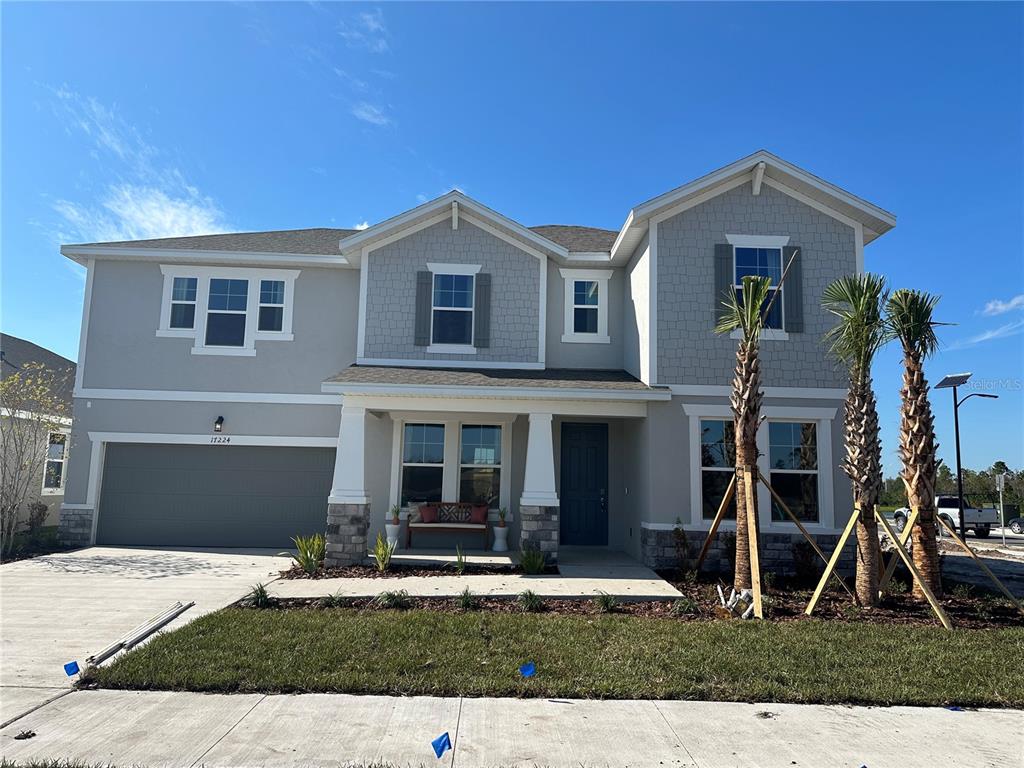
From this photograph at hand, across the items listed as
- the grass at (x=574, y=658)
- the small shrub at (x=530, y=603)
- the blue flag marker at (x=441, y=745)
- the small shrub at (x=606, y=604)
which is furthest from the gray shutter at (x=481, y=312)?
the blue flag marker at (x=441, y=745)

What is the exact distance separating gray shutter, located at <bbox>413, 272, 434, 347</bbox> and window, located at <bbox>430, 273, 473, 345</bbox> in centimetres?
10

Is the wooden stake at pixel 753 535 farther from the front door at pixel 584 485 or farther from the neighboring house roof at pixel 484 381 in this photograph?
the front door at pixel 584 485

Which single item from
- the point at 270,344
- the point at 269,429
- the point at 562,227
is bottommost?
the point at 269,429

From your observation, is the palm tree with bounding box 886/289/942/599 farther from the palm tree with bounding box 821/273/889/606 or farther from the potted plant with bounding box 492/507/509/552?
the potted plant with bounding box 492/507/509/552

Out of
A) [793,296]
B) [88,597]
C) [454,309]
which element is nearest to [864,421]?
[793,296]

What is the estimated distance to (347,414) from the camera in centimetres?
1112

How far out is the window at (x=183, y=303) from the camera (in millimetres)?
13438

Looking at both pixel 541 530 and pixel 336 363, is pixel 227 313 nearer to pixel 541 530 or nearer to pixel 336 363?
pixel 336 363

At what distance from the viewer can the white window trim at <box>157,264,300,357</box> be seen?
13.4 metres

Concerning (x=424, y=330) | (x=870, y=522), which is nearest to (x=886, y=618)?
(x=870, y=522)

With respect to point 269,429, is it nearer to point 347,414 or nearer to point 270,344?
point 270,344

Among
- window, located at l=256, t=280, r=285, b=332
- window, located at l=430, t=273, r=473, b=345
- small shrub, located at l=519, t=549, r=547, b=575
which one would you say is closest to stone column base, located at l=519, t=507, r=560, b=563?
small shrub, located at l=519, t=549, r=547, b=575

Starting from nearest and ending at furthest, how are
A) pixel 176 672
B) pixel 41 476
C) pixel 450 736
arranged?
pixel 450 736
pixel 176 672
pixel 41 476

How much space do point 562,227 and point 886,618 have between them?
11219 mm
